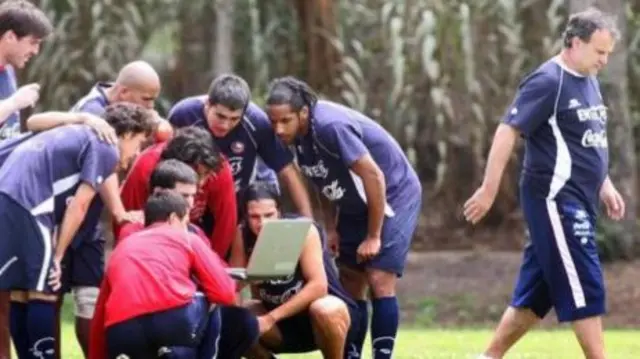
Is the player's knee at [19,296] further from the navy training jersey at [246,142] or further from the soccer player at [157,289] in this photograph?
the navy training jersey at [246,142]

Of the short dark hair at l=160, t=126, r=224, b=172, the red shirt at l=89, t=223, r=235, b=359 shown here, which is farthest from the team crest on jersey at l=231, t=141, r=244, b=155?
the red shirt at l=89, t=223, r=235, b=359

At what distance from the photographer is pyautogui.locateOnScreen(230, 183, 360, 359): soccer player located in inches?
370

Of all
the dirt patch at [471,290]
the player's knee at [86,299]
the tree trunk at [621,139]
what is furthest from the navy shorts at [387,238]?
the tree trunk at [621,139]

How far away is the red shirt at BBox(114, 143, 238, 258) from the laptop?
0.37m

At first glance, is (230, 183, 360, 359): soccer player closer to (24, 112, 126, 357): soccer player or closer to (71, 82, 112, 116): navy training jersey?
(24, 112, 126, 357): soccer player

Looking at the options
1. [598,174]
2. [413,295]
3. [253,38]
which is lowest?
[413,295]

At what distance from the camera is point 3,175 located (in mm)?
8844

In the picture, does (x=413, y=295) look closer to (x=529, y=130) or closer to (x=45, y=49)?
(x=45, y=49)

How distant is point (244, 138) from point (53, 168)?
4.48ft

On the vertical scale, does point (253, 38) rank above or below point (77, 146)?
A: below

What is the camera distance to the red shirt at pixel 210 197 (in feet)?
31.1

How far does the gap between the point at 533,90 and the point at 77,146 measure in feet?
7.91

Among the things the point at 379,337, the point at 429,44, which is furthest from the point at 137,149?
the point at 429,44

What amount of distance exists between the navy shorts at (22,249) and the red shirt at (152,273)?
1.68ft
